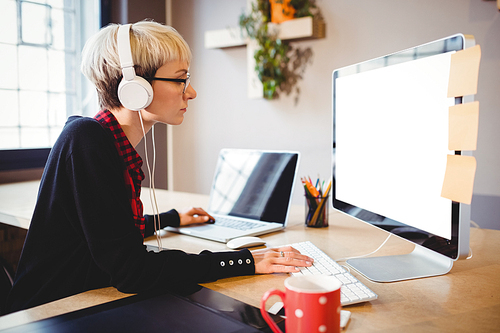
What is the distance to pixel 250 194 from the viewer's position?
4.63 ft

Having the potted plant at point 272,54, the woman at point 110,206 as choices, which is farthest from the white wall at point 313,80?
the woman at point 110,206

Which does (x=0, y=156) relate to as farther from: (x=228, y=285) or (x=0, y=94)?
(x=228, y=285)

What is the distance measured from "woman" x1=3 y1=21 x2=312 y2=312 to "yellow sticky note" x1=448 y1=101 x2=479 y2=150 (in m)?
0.39

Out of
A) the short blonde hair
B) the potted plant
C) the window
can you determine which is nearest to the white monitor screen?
the short blonde hair

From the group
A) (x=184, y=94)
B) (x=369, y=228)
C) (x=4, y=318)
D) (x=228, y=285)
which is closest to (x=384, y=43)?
(x=369, y=228)

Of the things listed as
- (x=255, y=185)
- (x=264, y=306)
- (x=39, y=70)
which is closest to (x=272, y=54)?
(x=255, y=185)

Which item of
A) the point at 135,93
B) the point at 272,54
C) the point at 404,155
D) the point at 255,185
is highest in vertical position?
the point at 272,54

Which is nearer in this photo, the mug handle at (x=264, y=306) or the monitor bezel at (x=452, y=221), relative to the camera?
the mug handle at (x=264, y=306)

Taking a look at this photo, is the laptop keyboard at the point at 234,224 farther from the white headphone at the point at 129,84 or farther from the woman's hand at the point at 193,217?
the white headphone at the point at 129,84

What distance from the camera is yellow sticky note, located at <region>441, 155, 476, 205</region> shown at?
0.65 meters

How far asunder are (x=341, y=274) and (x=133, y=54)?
67 centimetres

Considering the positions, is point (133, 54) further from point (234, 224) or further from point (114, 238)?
point (234, 224)

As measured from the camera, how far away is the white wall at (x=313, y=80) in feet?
6.18

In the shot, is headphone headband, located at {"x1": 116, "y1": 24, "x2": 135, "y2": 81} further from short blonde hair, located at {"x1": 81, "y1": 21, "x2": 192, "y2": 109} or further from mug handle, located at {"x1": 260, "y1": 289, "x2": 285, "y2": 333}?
mug handle, located at {"x1": 260, "y1": 289, "x2": 285, "y2": 333}
